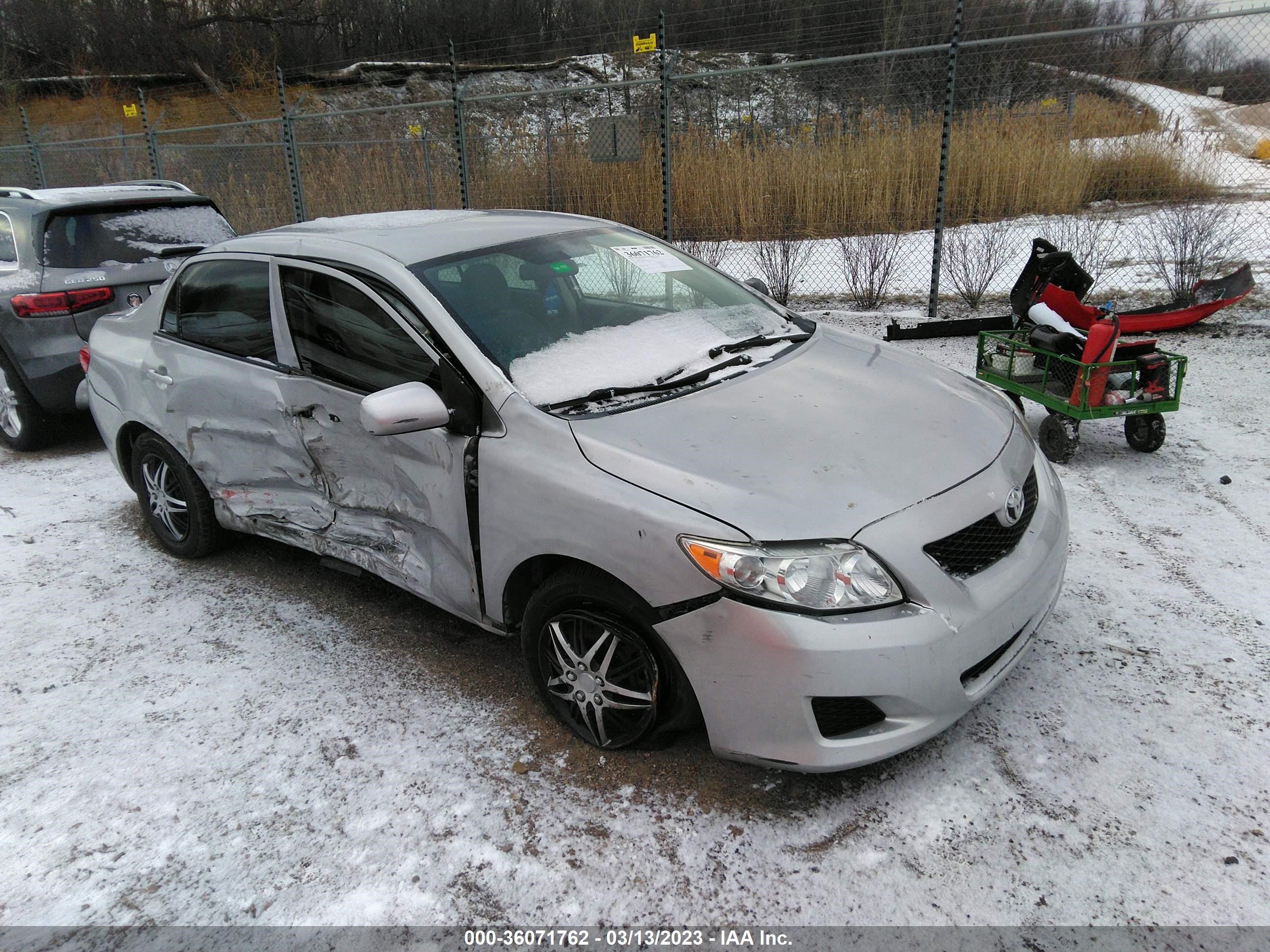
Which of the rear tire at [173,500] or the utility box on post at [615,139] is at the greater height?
the utility box on post at [615,139]

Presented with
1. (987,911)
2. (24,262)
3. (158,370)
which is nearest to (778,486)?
(987,911)

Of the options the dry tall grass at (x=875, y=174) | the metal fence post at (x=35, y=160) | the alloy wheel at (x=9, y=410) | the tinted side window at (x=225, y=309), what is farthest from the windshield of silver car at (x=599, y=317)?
the metal fence post at (x=35, y=160)

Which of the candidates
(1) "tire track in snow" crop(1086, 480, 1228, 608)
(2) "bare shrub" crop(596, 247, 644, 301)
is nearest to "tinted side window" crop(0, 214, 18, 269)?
(2) "bare shrub" crop(596, 247, 644, 301)

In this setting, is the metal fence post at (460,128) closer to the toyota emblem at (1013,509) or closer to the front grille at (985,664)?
the toyota emblem at (1013,509)

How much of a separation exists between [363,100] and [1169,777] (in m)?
36.5

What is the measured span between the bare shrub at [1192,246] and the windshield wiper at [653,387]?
239 inches

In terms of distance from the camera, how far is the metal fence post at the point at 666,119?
8328mm

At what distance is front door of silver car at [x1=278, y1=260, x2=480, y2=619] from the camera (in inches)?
113

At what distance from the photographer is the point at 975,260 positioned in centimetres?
871

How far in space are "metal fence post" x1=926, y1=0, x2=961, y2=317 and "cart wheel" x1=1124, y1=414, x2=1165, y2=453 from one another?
326cm

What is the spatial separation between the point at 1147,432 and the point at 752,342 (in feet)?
9.65

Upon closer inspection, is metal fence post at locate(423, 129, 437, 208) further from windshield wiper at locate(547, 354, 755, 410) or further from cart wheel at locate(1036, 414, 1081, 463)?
windshield wiper at locate(547, 354, 755, 410)

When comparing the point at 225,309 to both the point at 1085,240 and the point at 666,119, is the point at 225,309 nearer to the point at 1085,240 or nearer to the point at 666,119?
the point at 666,119

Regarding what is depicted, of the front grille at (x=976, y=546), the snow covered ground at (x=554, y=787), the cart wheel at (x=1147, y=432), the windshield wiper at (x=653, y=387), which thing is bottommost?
the snow covered ground at (x=554, y=787)
